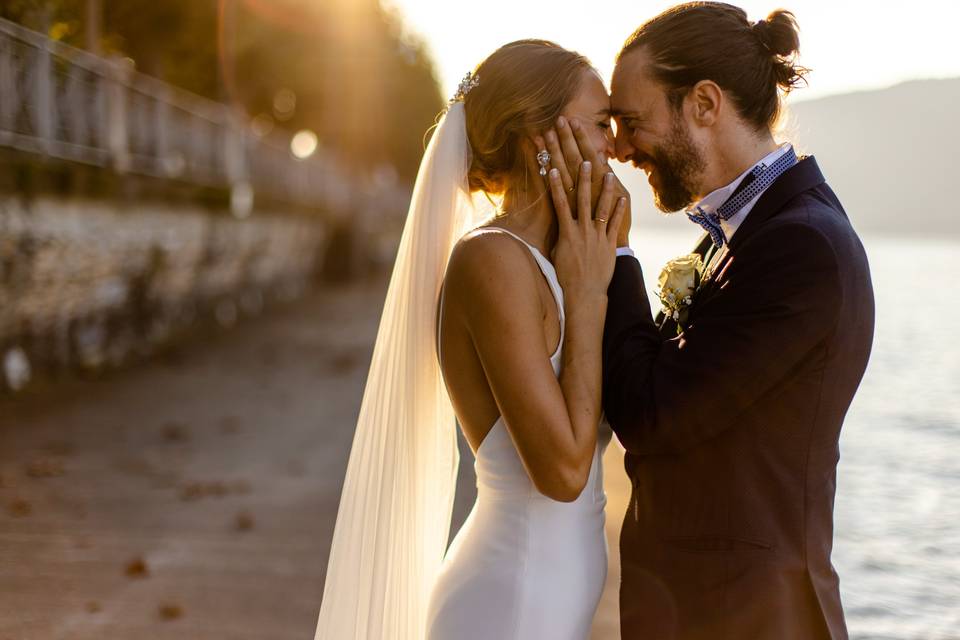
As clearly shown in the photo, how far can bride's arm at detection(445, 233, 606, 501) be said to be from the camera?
255 centimetres

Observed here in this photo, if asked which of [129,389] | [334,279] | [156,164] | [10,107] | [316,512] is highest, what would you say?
[10,107]

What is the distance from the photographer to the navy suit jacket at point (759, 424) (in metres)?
2.41

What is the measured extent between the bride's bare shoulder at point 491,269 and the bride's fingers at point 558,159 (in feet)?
0.78

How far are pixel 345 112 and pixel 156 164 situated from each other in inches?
884

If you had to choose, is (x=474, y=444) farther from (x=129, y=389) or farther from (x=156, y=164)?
(x=156, y=164)

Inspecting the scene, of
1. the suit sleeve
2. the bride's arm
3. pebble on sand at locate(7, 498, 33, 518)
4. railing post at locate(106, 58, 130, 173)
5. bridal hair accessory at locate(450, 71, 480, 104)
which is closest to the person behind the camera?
the suit sleeve

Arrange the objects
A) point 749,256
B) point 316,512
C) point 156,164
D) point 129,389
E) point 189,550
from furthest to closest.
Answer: point 156,164, point 129,389, point 316,512, point 189,550, point 749,256

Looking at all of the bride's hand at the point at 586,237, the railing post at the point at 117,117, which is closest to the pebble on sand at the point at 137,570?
the bride's hand at the point at 586,237

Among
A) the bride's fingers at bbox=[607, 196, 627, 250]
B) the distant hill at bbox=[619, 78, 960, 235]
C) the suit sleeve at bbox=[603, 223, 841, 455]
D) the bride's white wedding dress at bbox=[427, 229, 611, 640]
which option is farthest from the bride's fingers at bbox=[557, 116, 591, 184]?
the distant hill at bbox=[619, 78, 960, 235]

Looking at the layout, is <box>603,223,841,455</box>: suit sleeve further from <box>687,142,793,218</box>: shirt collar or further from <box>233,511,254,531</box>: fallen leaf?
<box>233,511,254,531</box>: fallen leaf

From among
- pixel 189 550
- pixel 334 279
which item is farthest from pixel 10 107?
pixel 334 279

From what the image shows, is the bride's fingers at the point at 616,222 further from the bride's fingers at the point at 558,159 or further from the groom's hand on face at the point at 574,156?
the bride's fingers at the point at 558,159

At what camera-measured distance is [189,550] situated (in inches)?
254

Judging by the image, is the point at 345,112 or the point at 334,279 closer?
the point at 334,279
